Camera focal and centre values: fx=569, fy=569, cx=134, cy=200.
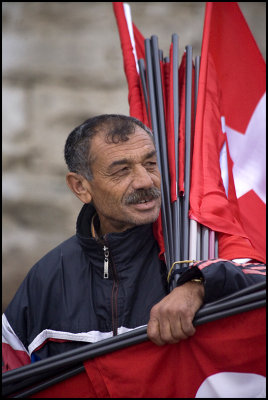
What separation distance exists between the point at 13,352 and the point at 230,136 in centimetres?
123

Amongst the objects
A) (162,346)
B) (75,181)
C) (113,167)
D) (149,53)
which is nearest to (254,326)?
(162,346)

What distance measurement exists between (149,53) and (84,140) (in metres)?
0.52

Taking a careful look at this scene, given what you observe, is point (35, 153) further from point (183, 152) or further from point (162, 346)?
point (162, 346)

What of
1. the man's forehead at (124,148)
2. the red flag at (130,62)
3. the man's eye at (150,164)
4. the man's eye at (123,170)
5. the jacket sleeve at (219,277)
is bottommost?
the jacket sleeve at (219,277)

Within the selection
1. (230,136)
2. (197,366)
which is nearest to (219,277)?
(197,366)

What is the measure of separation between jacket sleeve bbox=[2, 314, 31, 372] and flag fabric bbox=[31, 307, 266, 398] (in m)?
0.39

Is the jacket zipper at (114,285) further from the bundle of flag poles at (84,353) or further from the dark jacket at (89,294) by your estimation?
the bundle of flag poles at (84,353)

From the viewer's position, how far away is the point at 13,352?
1832 mm

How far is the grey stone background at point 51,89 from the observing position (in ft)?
10.3

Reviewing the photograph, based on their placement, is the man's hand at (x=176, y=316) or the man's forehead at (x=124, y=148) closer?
the man's hand at (x=176, y=316)

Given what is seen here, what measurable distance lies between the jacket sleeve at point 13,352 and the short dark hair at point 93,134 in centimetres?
58

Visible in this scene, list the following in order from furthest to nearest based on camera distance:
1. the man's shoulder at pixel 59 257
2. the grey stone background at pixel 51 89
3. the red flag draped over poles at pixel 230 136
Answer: the grey stone background at pixel 51 89
the man's shoulder at pixel 59 257
the red flag draped over poles at pixel 230 136

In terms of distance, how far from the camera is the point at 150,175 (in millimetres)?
1823

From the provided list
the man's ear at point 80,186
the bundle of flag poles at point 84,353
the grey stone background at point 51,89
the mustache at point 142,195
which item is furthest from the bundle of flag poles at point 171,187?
the grey stone background at point 51,89
